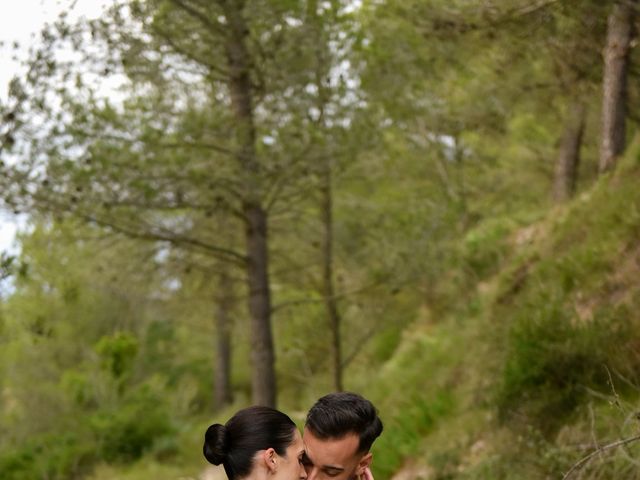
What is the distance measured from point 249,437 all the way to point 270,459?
0.34ft

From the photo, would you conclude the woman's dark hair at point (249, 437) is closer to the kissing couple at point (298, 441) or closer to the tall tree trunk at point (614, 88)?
the kissing couple at point (298, 441)

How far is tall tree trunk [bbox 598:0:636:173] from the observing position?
397 inches

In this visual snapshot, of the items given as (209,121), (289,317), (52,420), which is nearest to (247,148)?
(209,121)

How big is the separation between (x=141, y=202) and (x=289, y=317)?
6253 millimetres

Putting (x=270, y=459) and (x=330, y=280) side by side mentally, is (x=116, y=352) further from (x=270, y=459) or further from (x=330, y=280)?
(x=270, y=459)

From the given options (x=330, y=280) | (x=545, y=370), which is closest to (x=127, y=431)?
(x=330, y=280)

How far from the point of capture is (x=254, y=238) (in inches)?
429

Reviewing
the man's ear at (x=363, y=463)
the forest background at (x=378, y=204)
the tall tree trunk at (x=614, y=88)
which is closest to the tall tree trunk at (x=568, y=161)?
the forest background at (x=378, y=204)

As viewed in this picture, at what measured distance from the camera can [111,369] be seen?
21344mm

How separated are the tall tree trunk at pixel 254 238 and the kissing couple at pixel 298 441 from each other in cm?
667

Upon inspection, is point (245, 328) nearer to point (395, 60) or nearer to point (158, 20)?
point (395, 60)

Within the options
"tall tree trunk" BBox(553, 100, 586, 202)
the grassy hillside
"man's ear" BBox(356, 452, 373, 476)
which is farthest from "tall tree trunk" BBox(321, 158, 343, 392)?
"man's ear" BBox(356, 452, 373, 476)

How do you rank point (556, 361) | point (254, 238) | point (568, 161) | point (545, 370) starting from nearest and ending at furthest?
1. point (556, 361)
2. point (545, 370)
3. point (254, 238)
4. point (568, 161)

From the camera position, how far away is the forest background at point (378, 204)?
23.0 feet
